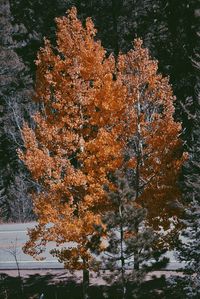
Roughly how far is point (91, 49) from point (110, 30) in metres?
13.5

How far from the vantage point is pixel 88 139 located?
1285 centimetres

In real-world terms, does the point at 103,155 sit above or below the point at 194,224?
above

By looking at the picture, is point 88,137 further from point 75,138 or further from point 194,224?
point 194,224

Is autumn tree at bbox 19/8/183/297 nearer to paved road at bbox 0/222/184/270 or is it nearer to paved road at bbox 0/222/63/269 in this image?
paved road at bbox 0/222/184/270

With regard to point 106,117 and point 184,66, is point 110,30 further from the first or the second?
point 106,117

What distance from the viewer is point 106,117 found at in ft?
40.1

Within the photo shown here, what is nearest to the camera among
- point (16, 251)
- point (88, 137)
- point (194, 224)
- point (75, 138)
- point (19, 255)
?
point (194, 224)

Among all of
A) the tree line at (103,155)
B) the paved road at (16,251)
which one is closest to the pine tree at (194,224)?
the tree line at (103,155)

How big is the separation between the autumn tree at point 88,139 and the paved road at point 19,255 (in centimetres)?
492

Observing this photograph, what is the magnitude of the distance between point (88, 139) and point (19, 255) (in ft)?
28.3

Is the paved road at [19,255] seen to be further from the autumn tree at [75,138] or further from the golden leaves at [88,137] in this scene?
the autumn tree at [75,138]

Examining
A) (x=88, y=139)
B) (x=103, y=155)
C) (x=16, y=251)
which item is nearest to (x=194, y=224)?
(x=103, y=155)

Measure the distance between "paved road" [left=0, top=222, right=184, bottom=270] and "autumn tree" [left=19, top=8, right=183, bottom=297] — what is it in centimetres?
492

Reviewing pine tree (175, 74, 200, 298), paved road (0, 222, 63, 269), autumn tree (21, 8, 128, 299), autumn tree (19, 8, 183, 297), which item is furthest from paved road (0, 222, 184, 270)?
autumn tree (21, 8, 128, 299)
